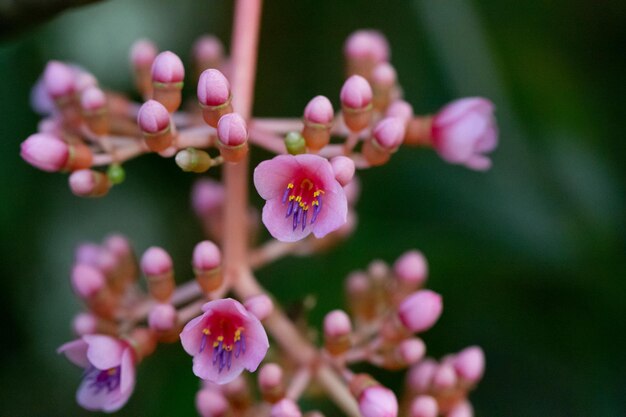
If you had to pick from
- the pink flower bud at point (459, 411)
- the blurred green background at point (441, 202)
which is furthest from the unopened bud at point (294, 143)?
the blurred green background at point (441, 202)

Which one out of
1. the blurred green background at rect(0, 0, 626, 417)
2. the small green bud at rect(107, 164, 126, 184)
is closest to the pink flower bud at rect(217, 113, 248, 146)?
the small green bud at rect(107, 164, 126, 184)

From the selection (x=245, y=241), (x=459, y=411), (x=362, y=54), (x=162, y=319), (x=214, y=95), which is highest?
(x=362, y=54)

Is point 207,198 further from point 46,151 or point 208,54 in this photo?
point 46,151

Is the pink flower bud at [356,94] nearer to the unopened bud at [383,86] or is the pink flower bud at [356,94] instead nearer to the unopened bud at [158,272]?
the unopened bud at [383,86]

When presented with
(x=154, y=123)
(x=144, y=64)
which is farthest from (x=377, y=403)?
(x=144, y=64)

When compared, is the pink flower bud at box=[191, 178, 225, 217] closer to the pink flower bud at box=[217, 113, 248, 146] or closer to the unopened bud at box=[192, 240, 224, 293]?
the unopened bud at box=[192, 240, 224, 293]

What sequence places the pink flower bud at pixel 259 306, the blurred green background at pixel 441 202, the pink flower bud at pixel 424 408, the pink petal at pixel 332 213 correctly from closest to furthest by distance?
the pink petal at pixel 332 213
the pink flower bud at pixel 259 306
the pink flower bud at pixel 424 408
the blurred green background at pixel 441 202
